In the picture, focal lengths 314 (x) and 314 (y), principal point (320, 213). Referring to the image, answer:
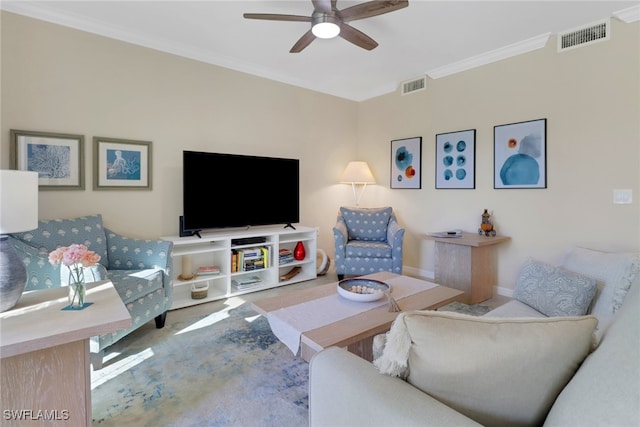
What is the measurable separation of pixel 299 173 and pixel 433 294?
255cm

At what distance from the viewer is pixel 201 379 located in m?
1.87

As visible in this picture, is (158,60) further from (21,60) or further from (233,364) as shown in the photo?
(233,364)

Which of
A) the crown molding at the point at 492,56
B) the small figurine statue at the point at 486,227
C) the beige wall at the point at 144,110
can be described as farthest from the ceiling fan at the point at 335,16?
the small figurine statue at the point at 486,227

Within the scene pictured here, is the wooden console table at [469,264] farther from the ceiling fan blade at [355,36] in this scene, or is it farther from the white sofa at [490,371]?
the white sofa at [490,371]

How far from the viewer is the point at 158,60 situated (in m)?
3.14

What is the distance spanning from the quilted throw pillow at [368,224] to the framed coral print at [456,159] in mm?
786

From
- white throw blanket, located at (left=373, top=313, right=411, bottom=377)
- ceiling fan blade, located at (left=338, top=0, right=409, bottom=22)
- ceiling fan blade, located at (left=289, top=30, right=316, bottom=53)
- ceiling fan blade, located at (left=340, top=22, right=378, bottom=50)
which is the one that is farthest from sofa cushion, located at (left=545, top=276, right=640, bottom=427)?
ceiling fan blade, located at (left=289, top=30, right=316, bottom=53)

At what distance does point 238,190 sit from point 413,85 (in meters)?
2.64

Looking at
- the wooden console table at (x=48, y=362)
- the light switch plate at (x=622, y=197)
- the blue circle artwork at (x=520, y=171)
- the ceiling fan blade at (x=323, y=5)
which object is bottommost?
the wooden console table at (x=48, y=362)

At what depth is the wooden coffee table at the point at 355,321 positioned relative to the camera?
4.87 ft

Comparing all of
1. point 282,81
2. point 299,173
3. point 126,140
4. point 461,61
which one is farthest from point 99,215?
point 461,61

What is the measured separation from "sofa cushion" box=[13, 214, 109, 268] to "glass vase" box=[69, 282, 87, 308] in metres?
1.12

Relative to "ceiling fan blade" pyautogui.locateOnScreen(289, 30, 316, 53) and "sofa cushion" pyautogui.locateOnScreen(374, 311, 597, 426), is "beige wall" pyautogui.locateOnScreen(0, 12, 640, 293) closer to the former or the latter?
"ceiling fan blade" pyautogui.locateOnScreen(289, 30, 316, 53)

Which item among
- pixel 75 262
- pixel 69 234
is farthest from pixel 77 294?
pixel 69 234
